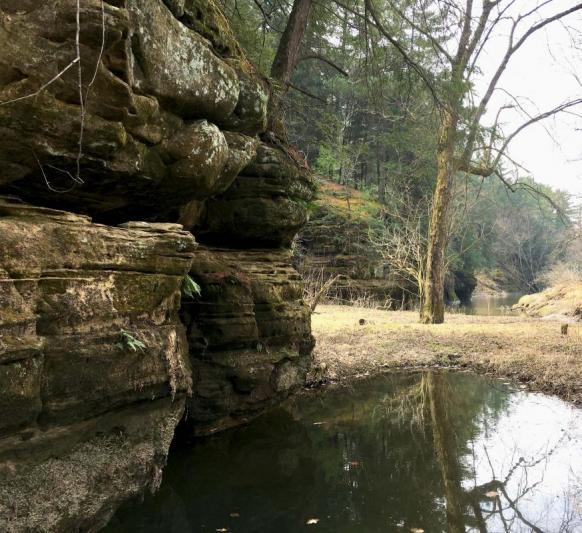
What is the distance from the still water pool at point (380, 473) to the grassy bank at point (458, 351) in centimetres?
133

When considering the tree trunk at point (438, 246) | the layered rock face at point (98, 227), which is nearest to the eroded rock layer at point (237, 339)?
the layered rock face at point (98, 227)

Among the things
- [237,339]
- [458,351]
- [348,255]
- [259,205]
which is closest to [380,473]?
[237,339]

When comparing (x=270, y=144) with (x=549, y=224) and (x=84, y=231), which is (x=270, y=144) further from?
(x=549, y=224)

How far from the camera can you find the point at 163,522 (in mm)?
4547

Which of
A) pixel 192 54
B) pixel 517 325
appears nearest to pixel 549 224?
pixel 517 325

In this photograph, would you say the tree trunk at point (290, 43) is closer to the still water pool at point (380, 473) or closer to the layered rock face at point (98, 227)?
the layered rock face at point (98, 227)

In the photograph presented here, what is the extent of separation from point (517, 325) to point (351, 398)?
367 inches

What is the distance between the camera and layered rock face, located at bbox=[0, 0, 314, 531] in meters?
3.45

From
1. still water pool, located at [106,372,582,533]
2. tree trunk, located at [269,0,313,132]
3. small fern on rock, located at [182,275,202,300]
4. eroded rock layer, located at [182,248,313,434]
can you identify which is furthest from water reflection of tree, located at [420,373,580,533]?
tree trunk, located at [269,0,313,132]

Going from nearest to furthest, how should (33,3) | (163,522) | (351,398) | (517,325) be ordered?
(33,3)
(163,522)
(351,398)
(517,325)

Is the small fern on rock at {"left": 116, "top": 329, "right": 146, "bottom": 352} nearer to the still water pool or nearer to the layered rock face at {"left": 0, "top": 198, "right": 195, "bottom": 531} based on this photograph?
the layered rock face at {"left": 0, "top": 198, "right": 195, "bottom": 531}

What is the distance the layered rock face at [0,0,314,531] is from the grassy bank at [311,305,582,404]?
5.58 m

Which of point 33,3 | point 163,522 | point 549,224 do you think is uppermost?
point 549,224

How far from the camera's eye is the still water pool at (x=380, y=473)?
461 cm
